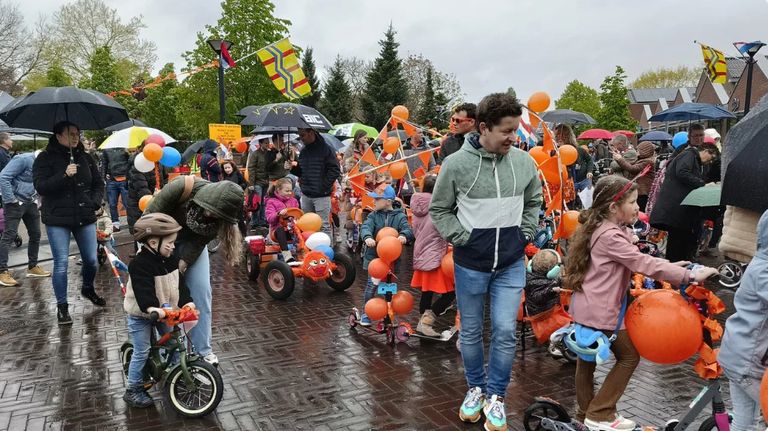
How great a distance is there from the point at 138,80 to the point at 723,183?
129 ft

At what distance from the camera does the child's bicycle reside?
3652 millimetres

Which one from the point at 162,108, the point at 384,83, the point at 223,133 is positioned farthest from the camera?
the point at 384,83

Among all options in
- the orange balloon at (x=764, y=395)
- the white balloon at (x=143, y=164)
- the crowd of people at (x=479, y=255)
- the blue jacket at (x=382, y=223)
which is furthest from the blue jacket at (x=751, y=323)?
the white balloon at (x=143, y=164)

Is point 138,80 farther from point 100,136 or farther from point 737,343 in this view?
point 737,343

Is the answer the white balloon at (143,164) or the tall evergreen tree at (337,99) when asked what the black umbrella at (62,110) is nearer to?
the white balloon at (143,164)

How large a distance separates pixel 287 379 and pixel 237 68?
21.7 m

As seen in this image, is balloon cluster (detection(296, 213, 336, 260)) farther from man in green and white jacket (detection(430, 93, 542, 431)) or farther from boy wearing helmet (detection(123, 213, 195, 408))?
man in green and white jacket (detection(430, 93, 542, 431))

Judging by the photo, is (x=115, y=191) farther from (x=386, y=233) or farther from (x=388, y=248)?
(x=388, y=248)

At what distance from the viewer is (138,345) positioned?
375 centimetres

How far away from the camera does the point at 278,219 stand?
7219mm

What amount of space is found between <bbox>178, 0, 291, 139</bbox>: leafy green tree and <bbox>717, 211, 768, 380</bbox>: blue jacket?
22.7 meters

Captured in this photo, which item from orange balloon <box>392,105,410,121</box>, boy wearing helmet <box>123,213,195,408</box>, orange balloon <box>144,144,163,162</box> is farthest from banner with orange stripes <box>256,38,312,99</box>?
boy wearing helmet <box>123,213,195,408</box>

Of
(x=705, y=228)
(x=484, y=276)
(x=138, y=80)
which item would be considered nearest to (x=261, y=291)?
(x=484, y=276)

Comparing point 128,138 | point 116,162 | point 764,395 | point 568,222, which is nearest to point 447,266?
point 568,222
